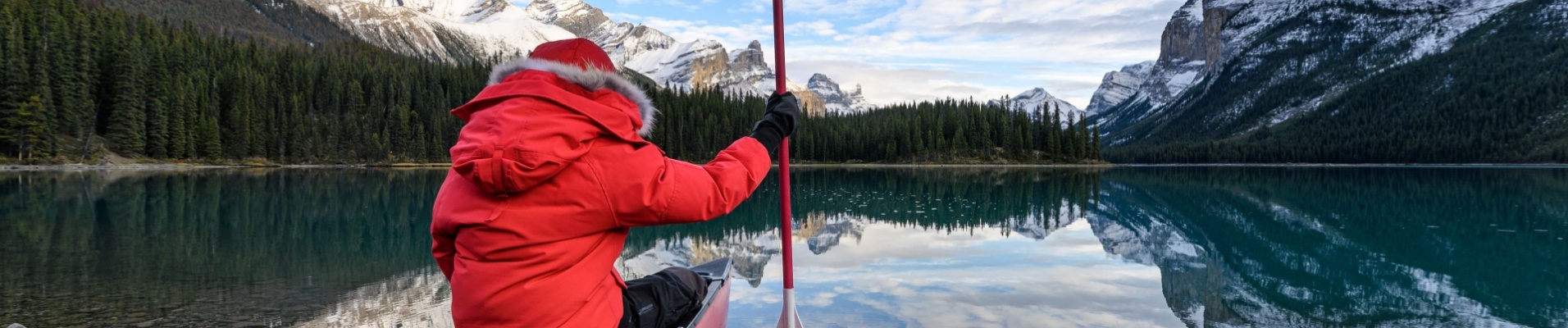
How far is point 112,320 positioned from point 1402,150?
16255 centimetres

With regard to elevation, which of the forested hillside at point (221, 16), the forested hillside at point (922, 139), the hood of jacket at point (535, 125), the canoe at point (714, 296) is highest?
the forested hillside at point (221, 16)

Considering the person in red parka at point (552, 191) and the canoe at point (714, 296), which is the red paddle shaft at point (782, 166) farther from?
the person in red parka at point (552, 191)

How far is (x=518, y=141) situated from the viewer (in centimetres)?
254

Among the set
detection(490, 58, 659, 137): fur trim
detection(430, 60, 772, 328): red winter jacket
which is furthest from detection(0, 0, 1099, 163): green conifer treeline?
detection(430, 60, 772, 328): red winter jacket

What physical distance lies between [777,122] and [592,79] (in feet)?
3.98

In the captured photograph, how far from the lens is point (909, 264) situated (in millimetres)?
11945

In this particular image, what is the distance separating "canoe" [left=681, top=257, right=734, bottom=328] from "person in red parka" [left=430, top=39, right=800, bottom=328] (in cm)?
181

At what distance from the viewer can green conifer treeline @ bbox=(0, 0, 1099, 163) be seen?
62.8m

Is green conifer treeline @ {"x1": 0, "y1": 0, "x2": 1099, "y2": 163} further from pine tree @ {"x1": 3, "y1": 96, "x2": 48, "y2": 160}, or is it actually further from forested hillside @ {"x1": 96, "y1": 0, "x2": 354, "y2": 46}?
forested hillside @ {"x1": 96, "y1": 0, "x2": 354, "y2": 46}

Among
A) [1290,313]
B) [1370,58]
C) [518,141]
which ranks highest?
[1370,58]

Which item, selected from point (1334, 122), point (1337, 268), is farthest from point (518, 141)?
point (1334, 122)

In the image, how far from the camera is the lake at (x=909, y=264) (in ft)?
27.0

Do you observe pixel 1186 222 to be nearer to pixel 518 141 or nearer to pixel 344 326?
pixel 344 326

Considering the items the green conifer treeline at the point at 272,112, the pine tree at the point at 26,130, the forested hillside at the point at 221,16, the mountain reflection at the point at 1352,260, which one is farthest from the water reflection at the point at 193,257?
the forested hillside at the point at 221,16
